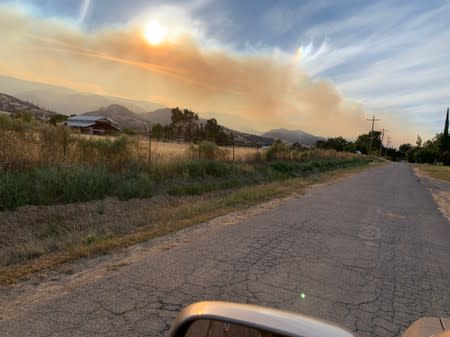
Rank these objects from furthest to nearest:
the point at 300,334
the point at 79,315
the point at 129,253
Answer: the point at 129,253 → the point at 79,315 → the point at 300,334

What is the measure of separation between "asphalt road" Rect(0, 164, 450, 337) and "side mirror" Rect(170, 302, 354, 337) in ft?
6.43

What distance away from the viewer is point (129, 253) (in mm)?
5438

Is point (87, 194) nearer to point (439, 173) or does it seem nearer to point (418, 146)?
point (439, 173)

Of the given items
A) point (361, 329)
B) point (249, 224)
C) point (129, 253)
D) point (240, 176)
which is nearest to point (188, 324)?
point (361, 329)

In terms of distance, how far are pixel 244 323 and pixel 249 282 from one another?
10.5 feet

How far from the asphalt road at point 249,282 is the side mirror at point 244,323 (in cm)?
196

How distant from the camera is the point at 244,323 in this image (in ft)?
4.59

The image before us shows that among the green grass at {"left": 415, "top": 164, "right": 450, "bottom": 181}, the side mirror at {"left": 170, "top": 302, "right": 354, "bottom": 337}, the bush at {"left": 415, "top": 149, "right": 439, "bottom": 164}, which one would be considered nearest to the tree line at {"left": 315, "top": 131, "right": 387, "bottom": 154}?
the bush at {"left": 415, "top": 149, "right": 439, "bottom": 164}

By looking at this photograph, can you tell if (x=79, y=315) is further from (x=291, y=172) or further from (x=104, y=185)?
(x=291, y=172)

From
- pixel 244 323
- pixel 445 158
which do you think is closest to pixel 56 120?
pixel 244 323

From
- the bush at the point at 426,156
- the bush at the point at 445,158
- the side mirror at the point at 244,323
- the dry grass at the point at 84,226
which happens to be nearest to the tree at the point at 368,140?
the bush at the point at 426,156

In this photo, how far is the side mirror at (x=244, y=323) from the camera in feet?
4.32

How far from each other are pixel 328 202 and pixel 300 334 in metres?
11.2

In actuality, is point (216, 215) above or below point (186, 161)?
below
